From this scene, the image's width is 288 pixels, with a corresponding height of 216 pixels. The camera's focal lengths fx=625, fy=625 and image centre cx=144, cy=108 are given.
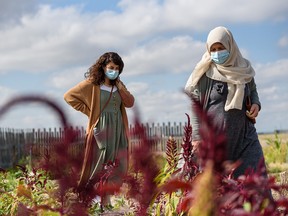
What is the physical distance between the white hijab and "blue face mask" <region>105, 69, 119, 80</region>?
2048 millimetres

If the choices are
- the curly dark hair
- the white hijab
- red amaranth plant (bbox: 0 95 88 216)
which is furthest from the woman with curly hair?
red amaranth plant (bbox: 0 95 88 216)

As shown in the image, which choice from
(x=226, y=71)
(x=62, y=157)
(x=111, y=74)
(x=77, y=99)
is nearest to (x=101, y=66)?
(x=111, y=74)

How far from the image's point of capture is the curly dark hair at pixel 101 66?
675cm

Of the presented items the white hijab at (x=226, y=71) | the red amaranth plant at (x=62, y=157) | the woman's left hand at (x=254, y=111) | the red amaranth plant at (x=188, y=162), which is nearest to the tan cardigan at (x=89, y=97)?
the white hijab at (x=226, y=71)

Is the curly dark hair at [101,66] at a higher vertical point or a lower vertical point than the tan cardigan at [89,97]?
higher

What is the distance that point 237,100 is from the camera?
14.6 feet

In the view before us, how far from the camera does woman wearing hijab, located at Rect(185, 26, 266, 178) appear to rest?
14.8 feet

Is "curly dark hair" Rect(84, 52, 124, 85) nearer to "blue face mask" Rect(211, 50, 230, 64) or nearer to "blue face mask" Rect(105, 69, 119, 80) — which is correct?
"blue face mask" Rect(105, 69, 119, 80)

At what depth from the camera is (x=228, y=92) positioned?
15.2 ft

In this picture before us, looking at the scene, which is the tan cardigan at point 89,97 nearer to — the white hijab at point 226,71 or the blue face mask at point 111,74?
the blue face mask at point 111,74

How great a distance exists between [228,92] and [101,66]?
2459 millimetres

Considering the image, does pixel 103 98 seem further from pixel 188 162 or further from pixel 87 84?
pixel 188 162

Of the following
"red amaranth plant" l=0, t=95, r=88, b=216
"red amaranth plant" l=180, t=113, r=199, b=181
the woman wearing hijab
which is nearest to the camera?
"red amaranth plant" l=0, t=95, r=88, b=216

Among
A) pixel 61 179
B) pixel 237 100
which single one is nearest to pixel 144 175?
pixel 61 179
